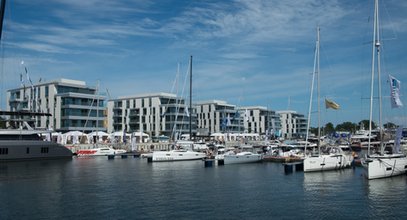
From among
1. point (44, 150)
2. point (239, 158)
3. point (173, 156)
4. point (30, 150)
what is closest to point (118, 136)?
point (44, 150)

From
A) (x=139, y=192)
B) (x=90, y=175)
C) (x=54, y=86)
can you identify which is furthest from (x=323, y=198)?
(x=54, y=86)

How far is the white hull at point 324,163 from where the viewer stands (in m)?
56.2

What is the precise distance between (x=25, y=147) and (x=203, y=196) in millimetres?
59354

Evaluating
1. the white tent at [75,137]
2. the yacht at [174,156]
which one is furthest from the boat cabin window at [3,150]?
the yacht at [174,156]

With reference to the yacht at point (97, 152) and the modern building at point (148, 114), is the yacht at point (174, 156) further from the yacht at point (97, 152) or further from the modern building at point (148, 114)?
the modern building at point (148, 114)

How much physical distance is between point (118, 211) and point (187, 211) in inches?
210

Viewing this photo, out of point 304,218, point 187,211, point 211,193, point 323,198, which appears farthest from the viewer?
point 211,193

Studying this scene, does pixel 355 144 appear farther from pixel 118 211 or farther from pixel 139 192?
pixel 118 211

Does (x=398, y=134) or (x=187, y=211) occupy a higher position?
(x=398, y=134)

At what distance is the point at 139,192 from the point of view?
1608 inches

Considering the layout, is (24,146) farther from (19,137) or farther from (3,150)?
(3,150)

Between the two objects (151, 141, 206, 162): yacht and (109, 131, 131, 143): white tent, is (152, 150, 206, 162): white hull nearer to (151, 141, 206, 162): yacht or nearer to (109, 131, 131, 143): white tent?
(151, 141, 206, 162): yacht

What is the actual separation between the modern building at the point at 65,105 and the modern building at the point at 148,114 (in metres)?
29.5

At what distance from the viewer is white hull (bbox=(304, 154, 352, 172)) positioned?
184ft
